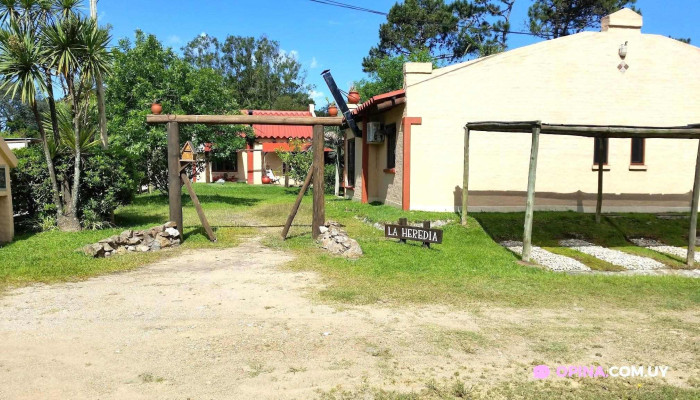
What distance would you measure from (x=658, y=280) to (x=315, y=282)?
529 centimetres

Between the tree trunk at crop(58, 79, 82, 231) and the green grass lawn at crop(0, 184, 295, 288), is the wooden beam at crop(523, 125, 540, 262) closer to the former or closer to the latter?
the green grass lawn at crop(0, 184, 295, 288)

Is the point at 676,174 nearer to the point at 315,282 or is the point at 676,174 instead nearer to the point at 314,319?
the point at 315,282

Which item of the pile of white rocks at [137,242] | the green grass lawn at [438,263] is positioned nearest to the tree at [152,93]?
the green grass lawn at [438,263]

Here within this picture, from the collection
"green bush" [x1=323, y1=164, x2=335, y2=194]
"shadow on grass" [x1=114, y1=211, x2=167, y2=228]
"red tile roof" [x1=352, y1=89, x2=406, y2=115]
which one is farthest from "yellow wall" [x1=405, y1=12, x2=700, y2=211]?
"green bush" [x1=323, y1=164, x2=335, y2=194]

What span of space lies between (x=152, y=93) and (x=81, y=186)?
7.10m

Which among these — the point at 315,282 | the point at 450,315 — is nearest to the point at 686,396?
the point at 450,315

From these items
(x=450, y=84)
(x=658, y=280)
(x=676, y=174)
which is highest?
(x=450, y=84)

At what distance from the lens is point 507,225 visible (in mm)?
11727

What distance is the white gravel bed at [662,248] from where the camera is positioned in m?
Result: 9.86

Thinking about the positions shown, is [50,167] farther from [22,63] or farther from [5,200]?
[22,63]

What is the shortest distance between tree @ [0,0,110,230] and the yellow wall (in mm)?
7364

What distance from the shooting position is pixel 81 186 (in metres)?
11.1

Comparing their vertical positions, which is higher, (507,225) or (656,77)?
(656,77)

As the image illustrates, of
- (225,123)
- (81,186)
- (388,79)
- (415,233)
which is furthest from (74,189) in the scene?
(388,79)
